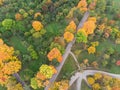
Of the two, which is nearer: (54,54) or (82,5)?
(54,54)

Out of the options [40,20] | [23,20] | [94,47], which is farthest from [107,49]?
[23,20]

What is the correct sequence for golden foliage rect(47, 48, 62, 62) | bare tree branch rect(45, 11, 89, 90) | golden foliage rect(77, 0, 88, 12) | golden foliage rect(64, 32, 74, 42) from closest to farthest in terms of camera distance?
golden foliage rect(47, 48, 62, 62)
bare tree branch rect(45, 11, 89, 90)
golden foliage rect(64, 32, 74, 42)
golden foliage rect(77, 0, 88, 12)

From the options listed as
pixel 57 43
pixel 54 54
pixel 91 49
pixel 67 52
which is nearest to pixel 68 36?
pixel 57 43

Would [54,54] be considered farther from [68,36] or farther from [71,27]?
[71,27]

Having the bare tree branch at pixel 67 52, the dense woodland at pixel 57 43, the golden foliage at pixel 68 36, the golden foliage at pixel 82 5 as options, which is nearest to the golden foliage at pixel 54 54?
the dense woodland at pixel 57 43

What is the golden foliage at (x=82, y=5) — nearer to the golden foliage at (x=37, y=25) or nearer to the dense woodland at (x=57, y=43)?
the dense woodland at (x=57, y=43)

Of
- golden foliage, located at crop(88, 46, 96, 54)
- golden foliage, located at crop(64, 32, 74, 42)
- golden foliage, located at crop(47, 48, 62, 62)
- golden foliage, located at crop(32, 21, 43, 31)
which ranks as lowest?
golden foliage, located at crop(88, 46, 96, 54)

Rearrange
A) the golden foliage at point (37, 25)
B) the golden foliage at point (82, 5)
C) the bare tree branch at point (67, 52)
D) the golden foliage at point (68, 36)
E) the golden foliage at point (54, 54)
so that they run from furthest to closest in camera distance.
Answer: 1. the golden foliage at point (82, 5)
2. the golden foliage at point (37, 25)
3. the golden foliage at point (68, 36)
4. the bare tree branch at point (67, 52)
5. the golden foliage at point (54, 54)

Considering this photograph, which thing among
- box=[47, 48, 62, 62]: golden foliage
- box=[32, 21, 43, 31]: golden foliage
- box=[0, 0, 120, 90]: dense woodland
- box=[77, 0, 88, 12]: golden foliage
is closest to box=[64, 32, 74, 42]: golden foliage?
box=[0, 0, 120, 90]: dense woodland

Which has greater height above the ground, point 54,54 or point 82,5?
point 82,5

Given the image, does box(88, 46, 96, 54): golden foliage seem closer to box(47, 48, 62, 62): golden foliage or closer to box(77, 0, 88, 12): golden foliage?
box(47, 48, 62, 62): golden foliage

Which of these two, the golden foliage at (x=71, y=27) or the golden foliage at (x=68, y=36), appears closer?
the golden foliage at (x=68, y=36)
